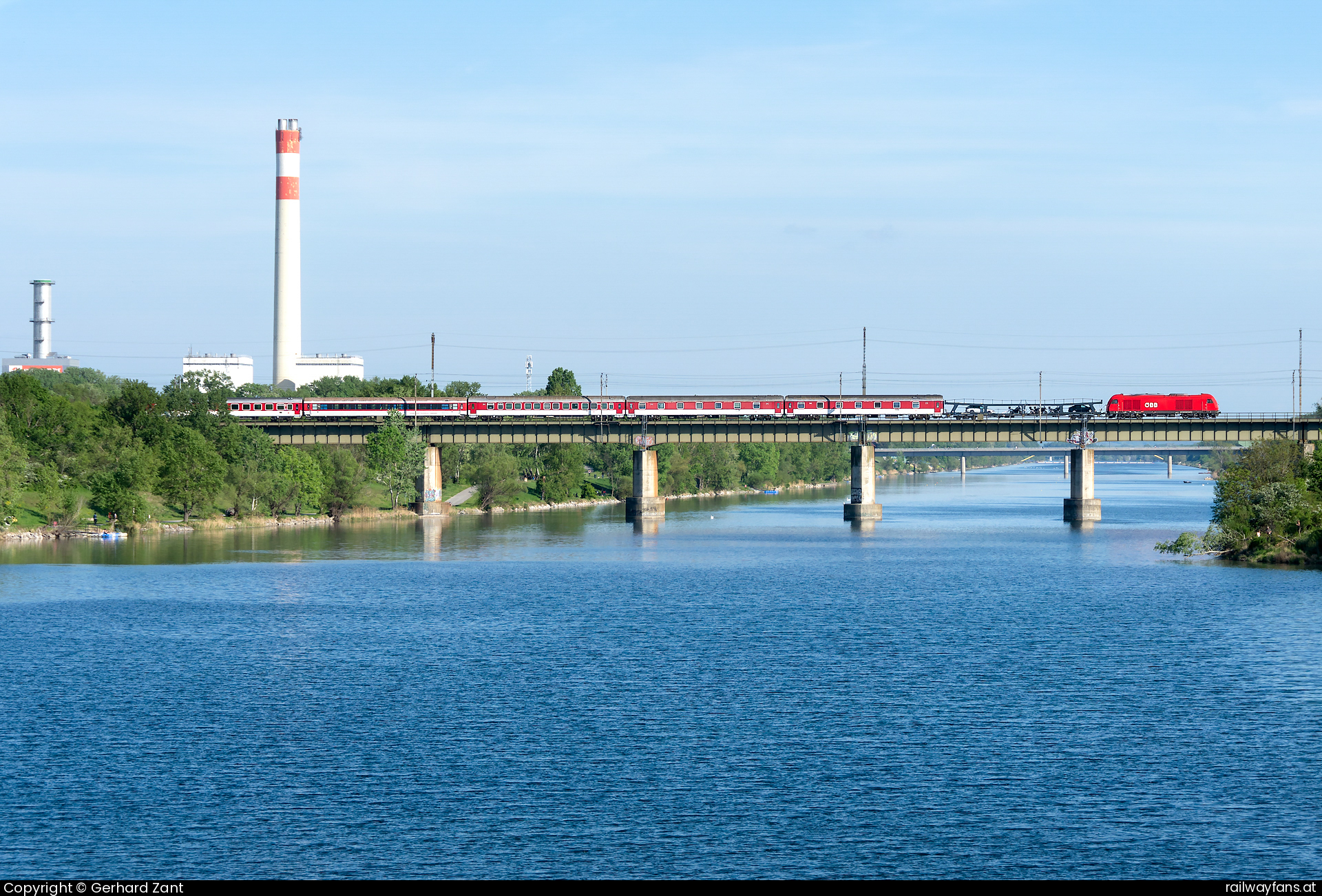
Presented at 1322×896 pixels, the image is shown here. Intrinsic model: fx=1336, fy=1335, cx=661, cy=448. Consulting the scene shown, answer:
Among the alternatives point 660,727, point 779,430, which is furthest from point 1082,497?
point 660,727

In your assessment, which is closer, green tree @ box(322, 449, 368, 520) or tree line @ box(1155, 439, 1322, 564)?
tree line @ box(1155, 439, 1322, 564)

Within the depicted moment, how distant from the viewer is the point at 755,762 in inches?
1795

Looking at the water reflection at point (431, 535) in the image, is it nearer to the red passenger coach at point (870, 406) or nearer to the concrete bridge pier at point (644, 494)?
the concrete bridge pier at point (644, 494)

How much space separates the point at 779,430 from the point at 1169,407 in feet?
163

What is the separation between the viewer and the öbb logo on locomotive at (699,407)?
553 ft

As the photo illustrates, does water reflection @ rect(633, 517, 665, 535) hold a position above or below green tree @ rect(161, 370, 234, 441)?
below

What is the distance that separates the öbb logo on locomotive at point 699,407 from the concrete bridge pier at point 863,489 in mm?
5031

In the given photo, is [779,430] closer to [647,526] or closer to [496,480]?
[647,526]

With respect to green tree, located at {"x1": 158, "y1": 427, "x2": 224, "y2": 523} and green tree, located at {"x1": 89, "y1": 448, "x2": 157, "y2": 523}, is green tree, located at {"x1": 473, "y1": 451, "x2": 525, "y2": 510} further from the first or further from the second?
green tree, located at {"x1": 89, "y1": 448, "x2": 157, "y2": 523}

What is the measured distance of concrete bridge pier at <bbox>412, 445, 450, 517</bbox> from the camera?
576 feet

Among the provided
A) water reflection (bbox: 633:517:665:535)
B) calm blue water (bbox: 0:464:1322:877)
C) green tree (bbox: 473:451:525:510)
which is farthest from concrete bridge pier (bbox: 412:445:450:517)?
calm blue water (bbox: 0:464:1322:877)

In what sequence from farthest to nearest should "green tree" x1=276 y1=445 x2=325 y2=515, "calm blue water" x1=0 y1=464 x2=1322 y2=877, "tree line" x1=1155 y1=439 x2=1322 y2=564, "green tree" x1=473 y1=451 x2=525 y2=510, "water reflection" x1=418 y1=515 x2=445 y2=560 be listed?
"green tree" x1=473 y1=451 x2=525 y2=510 → "green tree" x1=276 y1=445 x2=325 y2=515 → "water reflection" x1=418 y1=515 x2=445 y2=560 → "tree line" x1=1155 y1=439 x2=1322 y2=564 → "calm blue water" x1=0 y1=464 x2=1322 y2=877

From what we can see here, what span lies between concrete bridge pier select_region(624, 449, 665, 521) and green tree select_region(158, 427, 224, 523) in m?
49.8
